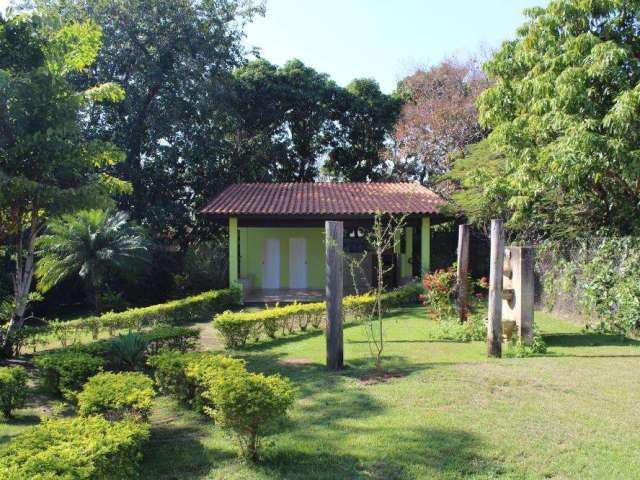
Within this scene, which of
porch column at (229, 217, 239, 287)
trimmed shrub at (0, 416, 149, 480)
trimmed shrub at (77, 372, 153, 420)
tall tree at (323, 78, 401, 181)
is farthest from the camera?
tall tree at (323, 78, 401, 181)

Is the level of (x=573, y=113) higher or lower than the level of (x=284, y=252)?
higher

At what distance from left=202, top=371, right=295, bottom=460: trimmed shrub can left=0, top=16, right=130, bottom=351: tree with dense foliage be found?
17.7ft

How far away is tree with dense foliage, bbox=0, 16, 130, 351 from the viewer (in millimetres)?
8164

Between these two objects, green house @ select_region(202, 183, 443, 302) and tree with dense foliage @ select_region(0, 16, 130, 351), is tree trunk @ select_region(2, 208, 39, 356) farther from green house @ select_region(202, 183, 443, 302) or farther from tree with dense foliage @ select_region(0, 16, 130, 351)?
green house @ select_region(202, 183, 443, 302)

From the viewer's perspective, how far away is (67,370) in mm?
6664

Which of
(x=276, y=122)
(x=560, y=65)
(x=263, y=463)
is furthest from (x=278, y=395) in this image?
(x=276, y=122)

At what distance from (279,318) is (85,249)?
23.0ft

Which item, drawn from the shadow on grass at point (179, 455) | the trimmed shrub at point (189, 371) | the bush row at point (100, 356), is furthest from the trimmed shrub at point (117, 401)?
the bush row at point (100, 356)

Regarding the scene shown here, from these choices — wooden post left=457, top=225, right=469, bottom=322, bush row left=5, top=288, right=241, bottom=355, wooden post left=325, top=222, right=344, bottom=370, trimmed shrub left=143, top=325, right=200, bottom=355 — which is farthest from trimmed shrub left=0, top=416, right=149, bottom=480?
wooden post left=457, top=225, right=469, bottom=322

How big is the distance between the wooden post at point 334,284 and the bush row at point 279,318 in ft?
6.84

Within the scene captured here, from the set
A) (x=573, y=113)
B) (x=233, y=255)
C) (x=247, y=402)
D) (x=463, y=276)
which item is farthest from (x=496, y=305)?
(x=233, y=255)

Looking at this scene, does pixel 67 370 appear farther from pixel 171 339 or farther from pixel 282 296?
pixel 282 296

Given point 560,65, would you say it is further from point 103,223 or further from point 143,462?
point 103,223

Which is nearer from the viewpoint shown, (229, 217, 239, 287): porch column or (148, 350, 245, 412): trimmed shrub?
(148, 350, 245, 412): trimmed shrub
